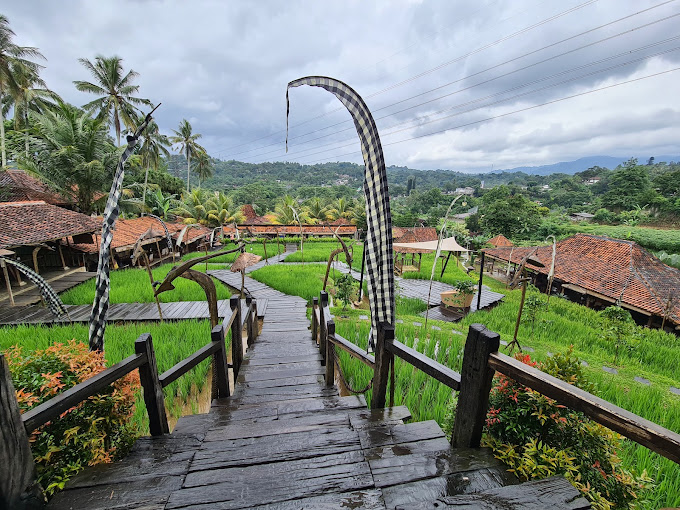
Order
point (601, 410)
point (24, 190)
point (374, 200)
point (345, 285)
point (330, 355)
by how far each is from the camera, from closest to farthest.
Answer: point (601, 410)
point (374, 200)
point (330, 355)
point (345, 285)
point (24, 190)

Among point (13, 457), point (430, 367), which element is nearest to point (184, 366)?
point (13, 457)

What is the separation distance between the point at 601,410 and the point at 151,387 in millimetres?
2586

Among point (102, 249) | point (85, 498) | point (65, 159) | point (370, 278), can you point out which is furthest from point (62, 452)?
point (65, 159)

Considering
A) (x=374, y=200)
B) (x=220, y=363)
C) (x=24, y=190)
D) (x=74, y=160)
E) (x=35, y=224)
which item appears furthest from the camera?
(x=74, y=160)

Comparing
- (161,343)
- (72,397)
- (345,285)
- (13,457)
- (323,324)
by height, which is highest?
(72,397)

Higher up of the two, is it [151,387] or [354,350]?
[151,387]

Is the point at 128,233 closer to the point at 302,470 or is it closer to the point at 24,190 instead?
the point at 24,190

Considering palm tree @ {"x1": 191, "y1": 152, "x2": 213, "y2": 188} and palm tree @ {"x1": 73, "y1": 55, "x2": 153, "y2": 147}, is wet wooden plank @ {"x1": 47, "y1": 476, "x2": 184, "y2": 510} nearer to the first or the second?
palm tree @ {"x1": 73, "y1": 55, "x2": 153, "y2": 147}

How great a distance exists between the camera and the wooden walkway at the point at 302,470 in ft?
4.65

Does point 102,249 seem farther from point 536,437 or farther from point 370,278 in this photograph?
point 536,437

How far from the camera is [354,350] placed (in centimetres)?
282

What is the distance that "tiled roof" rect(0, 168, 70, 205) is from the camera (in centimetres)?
1555

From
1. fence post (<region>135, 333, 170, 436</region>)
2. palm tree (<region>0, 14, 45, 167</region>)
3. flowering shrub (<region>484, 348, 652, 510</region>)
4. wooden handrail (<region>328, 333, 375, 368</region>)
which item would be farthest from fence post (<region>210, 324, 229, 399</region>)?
palm tree (<region>0, 14, 45, 167</region>)

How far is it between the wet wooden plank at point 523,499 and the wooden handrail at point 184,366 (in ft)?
6.03
